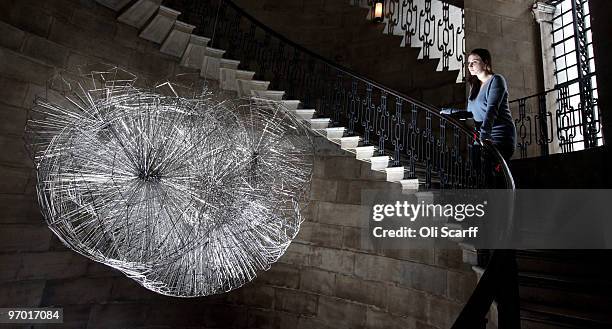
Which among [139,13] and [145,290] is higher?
[139,13]

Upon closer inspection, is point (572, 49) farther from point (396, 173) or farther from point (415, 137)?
point (396, 173)

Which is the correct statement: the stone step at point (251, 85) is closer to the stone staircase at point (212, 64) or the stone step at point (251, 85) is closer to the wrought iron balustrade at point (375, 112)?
the stone staircase at point (212, 64)

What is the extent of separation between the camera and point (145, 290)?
13.5 feet

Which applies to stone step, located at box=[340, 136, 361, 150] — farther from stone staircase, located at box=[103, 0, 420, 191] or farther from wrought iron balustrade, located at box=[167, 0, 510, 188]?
wrought iron balustrade, located at box=[167, 0, 510, 188]

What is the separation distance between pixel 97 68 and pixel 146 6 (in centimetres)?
99

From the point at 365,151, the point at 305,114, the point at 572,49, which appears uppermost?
the point at 572,49

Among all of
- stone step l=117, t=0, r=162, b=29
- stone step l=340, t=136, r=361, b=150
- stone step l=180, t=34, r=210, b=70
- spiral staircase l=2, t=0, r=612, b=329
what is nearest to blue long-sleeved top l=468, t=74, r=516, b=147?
spiral staircase l=2, t=0, r=612, b=329

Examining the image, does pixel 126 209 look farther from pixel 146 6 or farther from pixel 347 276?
pixel 347 276

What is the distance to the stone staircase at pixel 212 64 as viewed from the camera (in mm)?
3543

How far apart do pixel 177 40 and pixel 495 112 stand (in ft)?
11.9

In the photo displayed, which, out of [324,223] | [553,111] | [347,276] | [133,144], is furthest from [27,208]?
[553,111]

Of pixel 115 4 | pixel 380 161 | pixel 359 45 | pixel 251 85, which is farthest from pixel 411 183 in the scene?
pixel 115 4

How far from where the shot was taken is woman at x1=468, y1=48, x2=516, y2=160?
2.38 m

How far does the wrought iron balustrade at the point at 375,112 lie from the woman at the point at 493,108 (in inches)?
6.1
